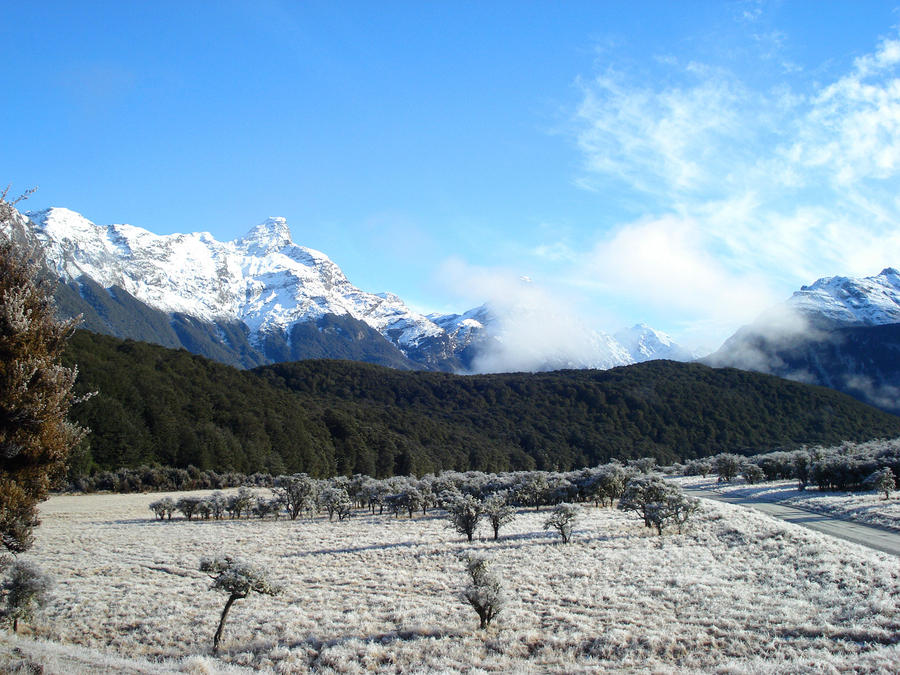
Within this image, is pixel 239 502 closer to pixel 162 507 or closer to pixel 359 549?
pixel 162 507

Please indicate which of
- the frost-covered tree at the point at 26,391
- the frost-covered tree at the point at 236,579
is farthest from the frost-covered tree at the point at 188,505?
the frost-covered tree at the point at 26,391

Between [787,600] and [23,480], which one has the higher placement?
[23,480]

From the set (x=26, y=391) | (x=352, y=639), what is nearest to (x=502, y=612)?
(x=352, y=639)

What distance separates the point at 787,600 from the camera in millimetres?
19297

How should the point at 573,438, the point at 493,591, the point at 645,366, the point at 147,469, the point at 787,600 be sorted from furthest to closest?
the point at 645,366 → the point at 573,438 → the point at 147,469 → the point at 787,600 → the point at 493,591

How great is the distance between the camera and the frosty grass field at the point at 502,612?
14367mm

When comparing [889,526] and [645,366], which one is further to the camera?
[645,366]

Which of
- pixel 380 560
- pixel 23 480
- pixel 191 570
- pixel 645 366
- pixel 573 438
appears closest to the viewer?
pixel 23 480

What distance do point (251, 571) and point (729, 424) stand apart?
533 feet

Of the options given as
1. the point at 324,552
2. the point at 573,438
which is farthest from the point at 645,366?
the point at 324,552

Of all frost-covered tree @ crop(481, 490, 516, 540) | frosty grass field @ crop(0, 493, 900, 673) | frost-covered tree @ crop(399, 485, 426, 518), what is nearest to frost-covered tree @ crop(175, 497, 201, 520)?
frosty grass field @ crop(0, 493, 900, 673)

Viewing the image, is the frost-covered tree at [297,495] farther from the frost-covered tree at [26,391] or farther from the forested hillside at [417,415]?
the frost-covered tree at [26,391]

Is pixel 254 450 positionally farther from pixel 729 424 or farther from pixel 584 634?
pixel 729 424

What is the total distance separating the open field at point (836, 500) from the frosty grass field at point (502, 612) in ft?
27.7
